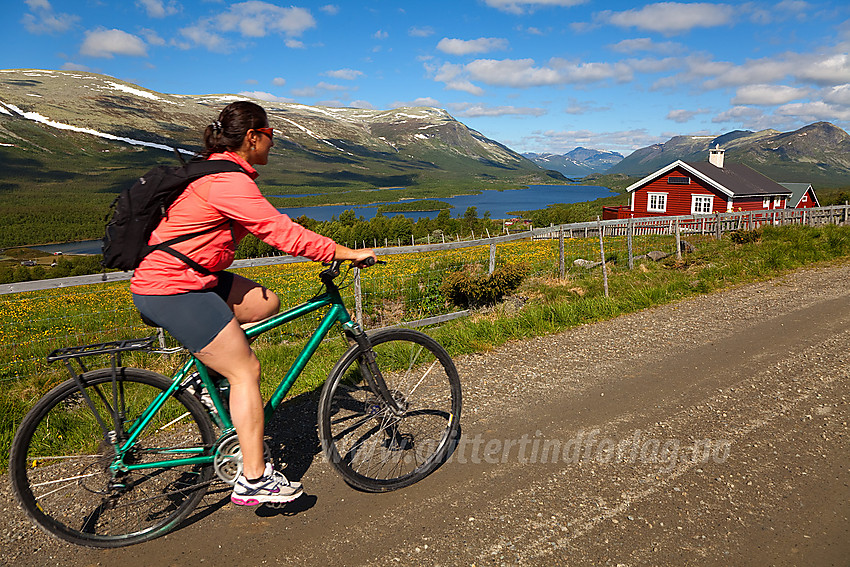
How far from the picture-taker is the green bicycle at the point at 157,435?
3096mm

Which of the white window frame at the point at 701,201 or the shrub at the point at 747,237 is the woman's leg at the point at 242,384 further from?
the white window frame at the point at 701,201

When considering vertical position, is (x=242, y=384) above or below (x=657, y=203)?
below

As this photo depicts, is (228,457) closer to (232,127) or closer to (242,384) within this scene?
(242,384)

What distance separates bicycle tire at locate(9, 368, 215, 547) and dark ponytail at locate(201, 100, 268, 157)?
1.38 meters

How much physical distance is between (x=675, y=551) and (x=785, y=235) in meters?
17.4

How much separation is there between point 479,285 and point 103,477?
7.39 metres

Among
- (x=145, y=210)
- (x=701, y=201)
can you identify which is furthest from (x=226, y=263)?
(x=701, y=201)

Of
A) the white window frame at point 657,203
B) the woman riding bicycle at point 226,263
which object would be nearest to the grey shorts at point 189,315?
the woman riding bicycle at point 226,263

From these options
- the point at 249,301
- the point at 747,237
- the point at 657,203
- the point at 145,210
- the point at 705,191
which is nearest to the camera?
the point at 145,210

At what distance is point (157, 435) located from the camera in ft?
11.8

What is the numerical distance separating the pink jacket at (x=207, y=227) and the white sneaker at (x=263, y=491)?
3.77 ft

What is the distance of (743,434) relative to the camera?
4352 mm

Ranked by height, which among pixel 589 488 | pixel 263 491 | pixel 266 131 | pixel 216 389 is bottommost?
pixel 589 488

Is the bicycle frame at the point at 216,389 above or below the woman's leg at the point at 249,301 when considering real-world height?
below
